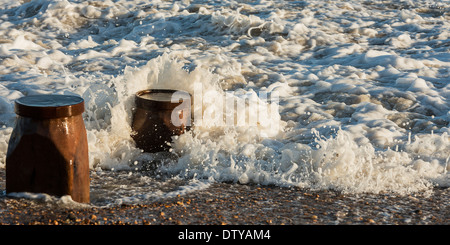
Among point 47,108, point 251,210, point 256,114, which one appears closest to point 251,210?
point 251,210

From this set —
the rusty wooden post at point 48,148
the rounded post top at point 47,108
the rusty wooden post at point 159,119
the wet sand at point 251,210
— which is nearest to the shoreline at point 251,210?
the wet sand at point 251,210

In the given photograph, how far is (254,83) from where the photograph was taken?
276 inches

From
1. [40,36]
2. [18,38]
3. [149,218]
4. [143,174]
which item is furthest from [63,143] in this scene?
[40,36]

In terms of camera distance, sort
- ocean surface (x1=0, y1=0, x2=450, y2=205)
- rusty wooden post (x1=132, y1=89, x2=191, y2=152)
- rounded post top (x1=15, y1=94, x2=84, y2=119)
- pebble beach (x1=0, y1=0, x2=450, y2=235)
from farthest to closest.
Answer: rusty wooden post (x1=132, y1=89, x2=191, y2=152), ocean surface (x1=0, y1=0, x2=450, y2=205), pebble beach (x1=0, y1=0, x2=450, y2=235), rounded post top (x1=15, y1=94, x2=84, y2=119)

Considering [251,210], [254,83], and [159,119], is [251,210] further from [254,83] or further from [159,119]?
[254,83]

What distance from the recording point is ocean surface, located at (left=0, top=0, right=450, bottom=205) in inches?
170

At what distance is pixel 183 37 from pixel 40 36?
8.80ft

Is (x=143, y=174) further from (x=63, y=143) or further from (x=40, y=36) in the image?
(x=40, y=36)

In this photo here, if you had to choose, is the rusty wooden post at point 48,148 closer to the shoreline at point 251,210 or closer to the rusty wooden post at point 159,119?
the shoreline at point 251,210

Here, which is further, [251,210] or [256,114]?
[256,114]

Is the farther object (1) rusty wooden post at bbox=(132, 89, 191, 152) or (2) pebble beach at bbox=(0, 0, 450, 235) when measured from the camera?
(1) rusty wooden post at bbox=(132, 89, 191, 152)

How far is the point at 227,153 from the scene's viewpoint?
4.67 metres

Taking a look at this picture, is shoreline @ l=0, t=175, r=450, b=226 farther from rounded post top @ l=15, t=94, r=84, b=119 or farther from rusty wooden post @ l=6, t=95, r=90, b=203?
rounded post top @ l=15, t=94, r=84, b=119

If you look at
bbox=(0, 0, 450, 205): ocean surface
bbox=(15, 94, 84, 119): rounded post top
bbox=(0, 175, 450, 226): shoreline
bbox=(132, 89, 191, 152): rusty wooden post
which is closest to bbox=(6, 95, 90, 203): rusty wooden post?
bbox=(15, 94, 84, 119): rounded post top
